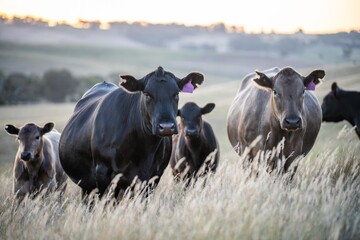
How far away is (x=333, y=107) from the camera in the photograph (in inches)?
567

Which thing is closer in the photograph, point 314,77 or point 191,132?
point 314,77

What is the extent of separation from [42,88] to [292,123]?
199 feet

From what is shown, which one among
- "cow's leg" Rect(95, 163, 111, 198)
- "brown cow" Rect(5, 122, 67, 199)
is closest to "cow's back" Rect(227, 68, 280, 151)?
"cow's leg" Rect(95, 163, 111, 198)

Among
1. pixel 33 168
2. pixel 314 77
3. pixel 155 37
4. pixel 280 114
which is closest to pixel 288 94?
pixel 280 114

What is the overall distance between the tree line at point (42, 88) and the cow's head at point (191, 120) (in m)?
51.3

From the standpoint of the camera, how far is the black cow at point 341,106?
1409 cm

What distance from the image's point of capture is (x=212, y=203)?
19.0 feet

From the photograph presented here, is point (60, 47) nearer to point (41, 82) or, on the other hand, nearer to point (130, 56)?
point (130, 56)

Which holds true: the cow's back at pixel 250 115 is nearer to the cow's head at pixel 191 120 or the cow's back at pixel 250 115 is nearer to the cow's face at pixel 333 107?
the cow's head at pixel 191 120

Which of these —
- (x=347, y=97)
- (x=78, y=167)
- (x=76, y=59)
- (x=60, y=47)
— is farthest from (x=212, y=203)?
(x=60, y=47)

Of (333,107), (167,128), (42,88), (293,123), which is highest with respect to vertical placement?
(167,128)

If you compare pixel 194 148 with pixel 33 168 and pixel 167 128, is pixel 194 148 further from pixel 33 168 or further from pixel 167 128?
pixel 167 128

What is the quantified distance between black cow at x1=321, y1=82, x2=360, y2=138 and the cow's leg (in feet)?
27.9

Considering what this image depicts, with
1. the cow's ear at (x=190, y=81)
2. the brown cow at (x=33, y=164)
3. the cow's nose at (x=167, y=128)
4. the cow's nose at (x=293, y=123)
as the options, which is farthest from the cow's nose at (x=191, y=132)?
the cow's nose at (x=167, y=128)
